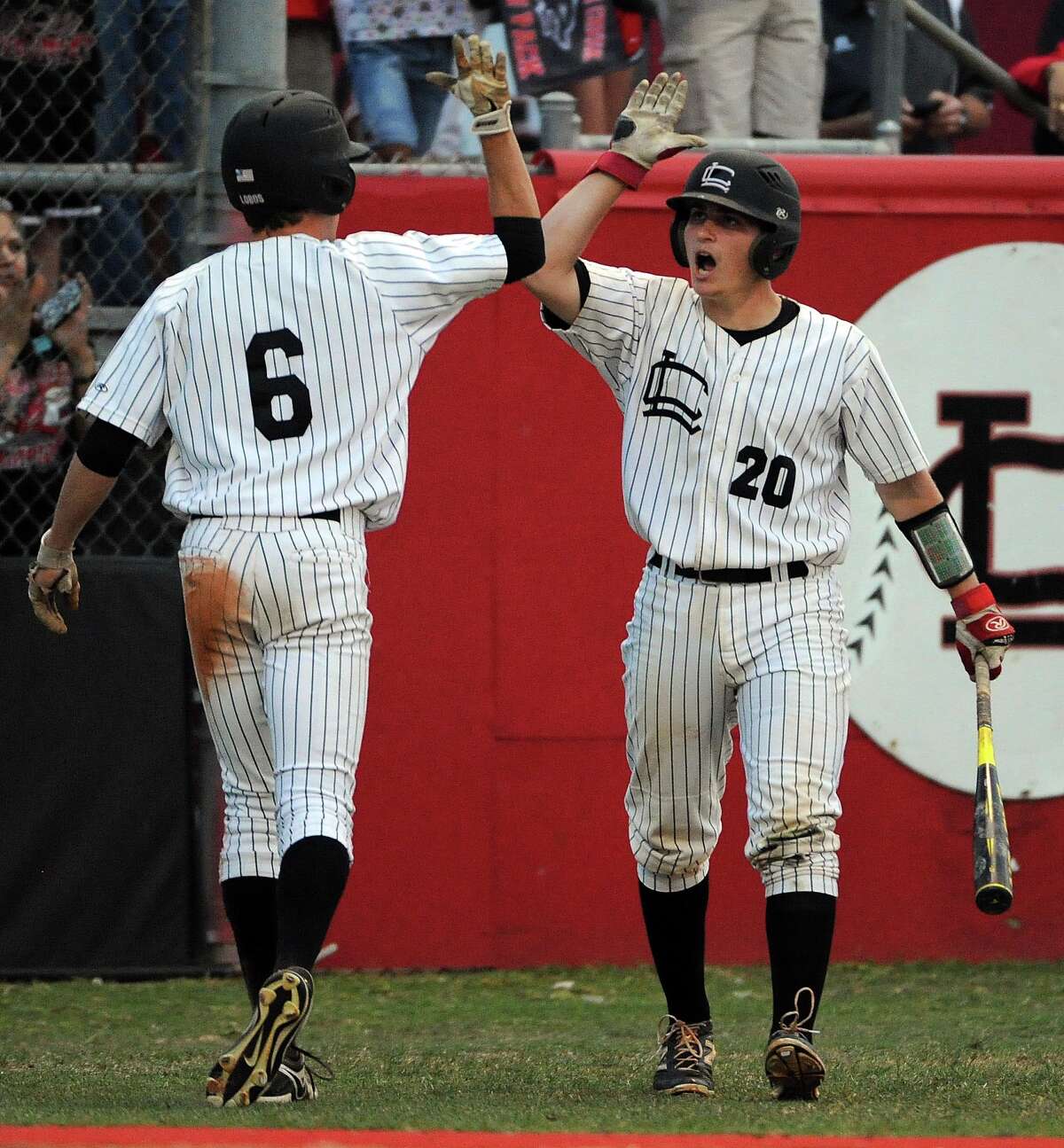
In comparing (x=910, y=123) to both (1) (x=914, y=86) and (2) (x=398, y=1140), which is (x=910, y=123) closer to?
(1) (x=914, y=86)

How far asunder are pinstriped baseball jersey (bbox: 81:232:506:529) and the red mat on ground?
138cm

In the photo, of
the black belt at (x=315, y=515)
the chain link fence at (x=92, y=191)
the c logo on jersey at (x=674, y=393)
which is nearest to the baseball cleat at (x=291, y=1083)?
the black belt at (x=315, y=515)

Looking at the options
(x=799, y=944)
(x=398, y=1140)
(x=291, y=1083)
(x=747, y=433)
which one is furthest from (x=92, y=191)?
(x=398, y=1140)

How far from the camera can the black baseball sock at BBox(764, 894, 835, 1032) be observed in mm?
4246

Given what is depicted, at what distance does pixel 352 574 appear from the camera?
410cm

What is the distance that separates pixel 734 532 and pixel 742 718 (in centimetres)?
40

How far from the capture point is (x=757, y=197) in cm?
439

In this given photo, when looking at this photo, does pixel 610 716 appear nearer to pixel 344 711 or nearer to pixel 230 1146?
pixel 344 711

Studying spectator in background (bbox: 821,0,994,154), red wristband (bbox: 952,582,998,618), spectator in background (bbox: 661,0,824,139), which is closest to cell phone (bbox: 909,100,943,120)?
spectator in background (bbox: 821,0,994,154)

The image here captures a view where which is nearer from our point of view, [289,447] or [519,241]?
[289,447]

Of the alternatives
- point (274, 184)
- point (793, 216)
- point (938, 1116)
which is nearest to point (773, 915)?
point (938, 1116)

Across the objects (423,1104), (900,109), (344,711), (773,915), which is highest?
(900,109)

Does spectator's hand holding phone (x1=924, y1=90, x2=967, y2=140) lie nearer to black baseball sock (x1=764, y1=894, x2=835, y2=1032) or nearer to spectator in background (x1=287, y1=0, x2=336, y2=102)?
Result: spectator in background (x1=287, y1=0, x2=336, y2=102)

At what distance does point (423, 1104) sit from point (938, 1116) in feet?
3.35
